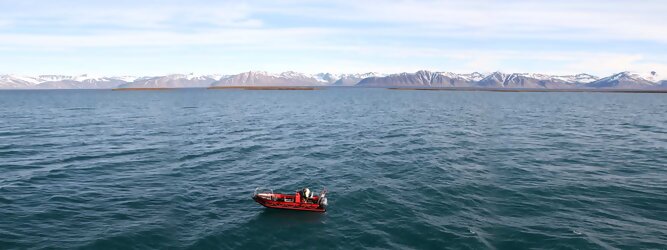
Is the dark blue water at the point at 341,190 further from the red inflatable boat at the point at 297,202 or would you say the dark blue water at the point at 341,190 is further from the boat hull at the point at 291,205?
the red inflatable boat at the point at 297,202

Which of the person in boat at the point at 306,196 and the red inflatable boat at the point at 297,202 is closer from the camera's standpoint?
the red inflatable boat at the point at 297,202

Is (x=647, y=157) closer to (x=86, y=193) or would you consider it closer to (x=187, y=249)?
(x=187, y=249)

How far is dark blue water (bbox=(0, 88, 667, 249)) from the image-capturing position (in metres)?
31.0

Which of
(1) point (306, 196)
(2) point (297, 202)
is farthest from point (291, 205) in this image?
(1) point (306, 196)

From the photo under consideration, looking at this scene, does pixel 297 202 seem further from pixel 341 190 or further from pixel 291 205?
pixel 341 190

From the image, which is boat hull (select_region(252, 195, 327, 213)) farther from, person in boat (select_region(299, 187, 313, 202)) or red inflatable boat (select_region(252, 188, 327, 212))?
person in boat (select_region(299, 187, 313, 202))

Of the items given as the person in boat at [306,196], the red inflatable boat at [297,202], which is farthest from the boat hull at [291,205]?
the person in boat at [306,196]

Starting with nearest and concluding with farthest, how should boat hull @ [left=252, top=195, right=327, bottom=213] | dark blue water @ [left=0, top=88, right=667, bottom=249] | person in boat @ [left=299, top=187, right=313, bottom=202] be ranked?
dark blue water @ [left=0, top=88, right=667, bottom=249]
boat hull @ [left=252, top=195, right=327, bottom=213]
person in boat @ [left=299, top=187, right=313, bottom=202]

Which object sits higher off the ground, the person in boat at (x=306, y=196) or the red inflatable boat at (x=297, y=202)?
the person in boat at (x=306, y=196)

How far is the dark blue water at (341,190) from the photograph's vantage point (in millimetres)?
31000

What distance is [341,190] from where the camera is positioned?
42.8 m

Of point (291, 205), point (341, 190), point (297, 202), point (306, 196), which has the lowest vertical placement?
point (341, 190)

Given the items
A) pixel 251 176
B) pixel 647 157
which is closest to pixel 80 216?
pixel 251 176

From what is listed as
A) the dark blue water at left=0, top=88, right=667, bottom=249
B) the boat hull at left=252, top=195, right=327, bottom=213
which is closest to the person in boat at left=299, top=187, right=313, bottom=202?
the boat hull at left=252, top=195, right=327, bottom=213
